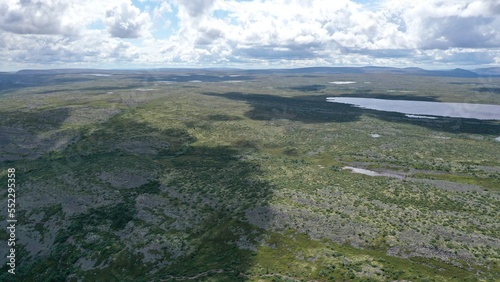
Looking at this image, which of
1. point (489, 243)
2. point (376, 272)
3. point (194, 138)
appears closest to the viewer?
point (376, 272)

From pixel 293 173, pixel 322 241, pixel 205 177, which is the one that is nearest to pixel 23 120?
pixel 205 177

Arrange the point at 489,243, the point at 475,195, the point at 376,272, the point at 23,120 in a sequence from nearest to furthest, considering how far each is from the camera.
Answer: the point at 376,272 → the point at 489,243 → the point at 475,195 → the point at 23,120

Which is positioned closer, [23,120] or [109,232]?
[109,232]

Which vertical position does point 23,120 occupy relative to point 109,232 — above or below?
above

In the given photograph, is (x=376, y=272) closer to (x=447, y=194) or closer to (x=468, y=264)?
(x=468, y=264)

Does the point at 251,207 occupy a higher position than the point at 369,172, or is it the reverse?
the point at 369,172

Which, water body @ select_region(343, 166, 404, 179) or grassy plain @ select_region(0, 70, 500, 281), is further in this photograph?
water body @ select_region(343, 166, 404, 179)

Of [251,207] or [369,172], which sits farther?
[369,172]

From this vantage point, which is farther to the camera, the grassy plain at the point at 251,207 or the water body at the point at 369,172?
the water body at the point at 369,172
